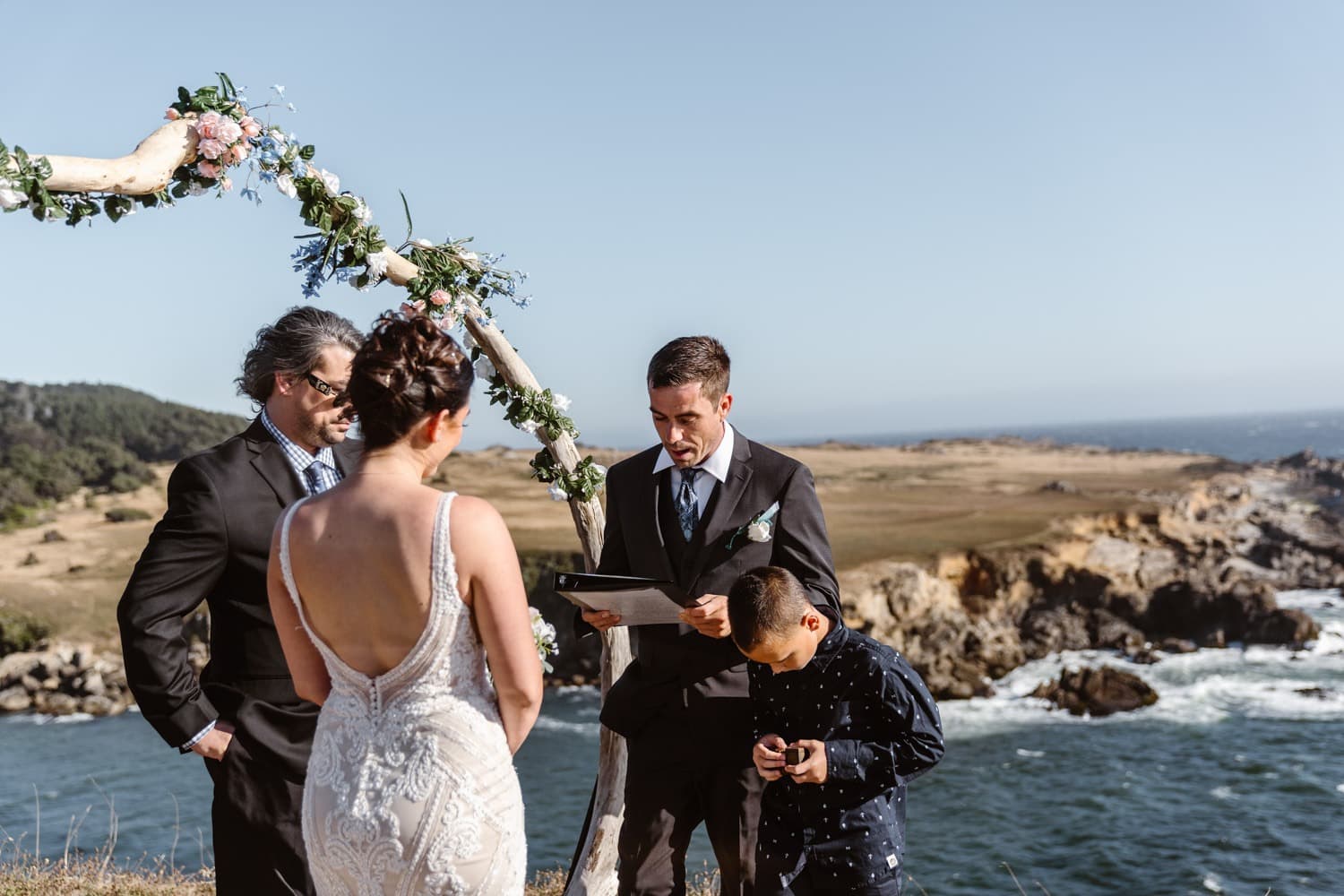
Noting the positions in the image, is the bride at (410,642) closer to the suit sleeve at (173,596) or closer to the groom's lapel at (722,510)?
the suit sleeve at (173,596)

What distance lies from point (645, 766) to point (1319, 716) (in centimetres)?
2671

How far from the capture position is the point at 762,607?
3809 mm

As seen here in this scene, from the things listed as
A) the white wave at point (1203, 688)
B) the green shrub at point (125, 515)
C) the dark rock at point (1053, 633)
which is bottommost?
the white wave at point (1203, 688)

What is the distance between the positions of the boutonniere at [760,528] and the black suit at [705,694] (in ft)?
0.05

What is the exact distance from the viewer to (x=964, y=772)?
2361cm

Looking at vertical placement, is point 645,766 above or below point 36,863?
above

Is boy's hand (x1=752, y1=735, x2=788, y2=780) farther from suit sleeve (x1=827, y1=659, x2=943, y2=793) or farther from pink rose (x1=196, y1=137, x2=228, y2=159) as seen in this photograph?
pink rose (x1=196, y1=137, x2=228, y2=159)

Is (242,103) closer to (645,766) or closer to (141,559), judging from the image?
(141,559)

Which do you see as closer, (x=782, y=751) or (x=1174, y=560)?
(x=782, y=751)

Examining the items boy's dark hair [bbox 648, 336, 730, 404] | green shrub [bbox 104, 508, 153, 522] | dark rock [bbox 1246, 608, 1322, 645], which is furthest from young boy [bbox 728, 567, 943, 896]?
green shrub [bbox 104, 508, 153, 522]

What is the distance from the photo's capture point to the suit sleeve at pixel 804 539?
453 cm

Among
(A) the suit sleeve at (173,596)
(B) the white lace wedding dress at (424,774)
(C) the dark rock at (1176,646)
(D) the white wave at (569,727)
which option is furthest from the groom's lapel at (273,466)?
(C) the dark rock at (1176,646)

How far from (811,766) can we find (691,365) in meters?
1.66

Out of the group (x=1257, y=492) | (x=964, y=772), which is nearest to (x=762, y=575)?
(x=964, y=772)
